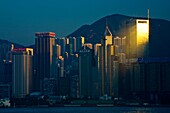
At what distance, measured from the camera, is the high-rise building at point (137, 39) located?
123 meters

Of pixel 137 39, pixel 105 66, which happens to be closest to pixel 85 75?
pixel 105 66

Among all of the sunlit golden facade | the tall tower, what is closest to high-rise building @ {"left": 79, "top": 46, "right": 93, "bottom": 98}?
the tall tower

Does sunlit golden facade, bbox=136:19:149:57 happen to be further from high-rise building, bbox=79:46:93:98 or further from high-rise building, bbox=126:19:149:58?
high-rise building, bbox=79:46:93:98

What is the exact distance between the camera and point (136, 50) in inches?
4833

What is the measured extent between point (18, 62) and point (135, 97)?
36971 mm

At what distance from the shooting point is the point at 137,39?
123500 millimetres

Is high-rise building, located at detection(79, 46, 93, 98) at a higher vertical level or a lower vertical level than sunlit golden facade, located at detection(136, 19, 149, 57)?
lower

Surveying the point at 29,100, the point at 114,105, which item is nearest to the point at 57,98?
the point at 29,100

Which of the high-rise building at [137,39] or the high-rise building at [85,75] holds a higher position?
the high-rise building at [137,39]

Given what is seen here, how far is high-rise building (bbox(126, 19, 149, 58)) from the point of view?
122812mm

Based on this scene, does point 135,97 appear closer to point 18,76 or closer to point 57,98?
point 57,98

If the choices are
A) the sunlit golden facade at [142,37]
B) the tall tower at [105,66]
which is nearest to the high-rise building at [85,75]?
the tall tower at [105,66]

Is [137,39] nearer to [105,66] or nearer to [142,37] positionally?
[142,37]

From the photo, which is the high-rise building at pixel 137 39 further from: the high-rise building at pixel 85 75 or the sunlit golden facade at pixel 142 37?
the high-rise building at pixel 85 75
